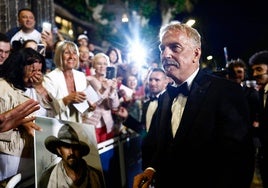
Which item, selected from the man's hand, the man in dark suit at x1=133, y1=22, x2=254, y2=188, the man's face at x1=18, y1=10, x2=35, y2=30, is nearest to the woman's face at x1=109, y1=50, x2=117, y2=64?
the man's face at x1=18, y1=10, x2=35, y2=30

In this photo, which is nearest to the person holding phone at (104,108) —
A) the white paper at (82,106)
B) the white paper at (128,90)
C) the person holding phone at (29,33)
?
the white paper at (82,106)

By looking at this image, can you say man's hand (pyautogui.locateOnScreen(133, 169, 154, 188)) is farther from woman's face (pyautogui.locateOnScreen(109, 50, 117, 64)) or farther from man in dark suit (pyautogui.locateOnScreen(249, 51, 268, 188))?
woman's face (pyautogui.locateOnScreen(109, 50, 117, 64))

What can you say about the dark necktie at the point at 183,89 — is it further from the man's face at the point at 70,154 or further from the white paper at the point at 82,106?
the white paper at the point at 82,106

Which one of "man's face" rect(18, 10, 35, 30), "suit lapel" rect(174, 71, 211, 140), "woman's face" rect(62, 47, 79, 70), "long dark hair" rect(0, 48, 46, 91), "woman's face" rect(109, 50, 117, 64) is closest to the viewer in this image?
"suit lapel" rect(174, 71, 211, 140)

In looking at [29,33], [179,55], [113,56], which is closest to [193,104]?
[179,55]

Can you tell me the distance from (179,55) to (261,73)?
274 cm

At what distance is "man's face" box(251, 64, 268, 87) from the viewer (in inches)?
199

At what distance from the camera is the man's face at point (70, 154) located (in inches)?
120

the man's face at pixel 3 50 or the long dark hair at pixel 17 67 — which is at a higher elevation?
the man's face at pixel 3 50

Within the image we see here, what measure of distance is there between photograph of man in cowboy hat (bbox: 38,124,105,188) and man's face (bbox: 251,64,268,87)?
9.91 feet

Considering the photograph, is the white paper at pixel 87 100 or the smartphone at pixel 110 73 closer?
the white paper at pixel 87 100

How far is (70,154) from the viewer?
3.09 metres

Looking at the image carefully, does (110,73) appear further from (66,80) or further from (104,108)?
(66,80)

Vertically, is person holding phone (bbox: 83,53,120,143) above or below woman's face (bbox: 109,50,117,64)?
below
